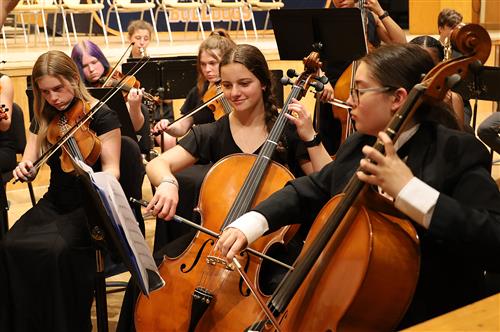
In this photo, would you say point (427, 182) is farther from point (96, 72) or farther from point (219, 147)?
point (96, 72)

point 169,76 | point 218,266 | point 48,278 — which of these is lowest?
point 48,278

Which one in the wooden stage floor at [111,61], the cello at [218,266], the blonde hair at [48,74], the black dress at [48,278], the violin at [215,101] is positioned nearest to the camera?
the cello at [218,266]

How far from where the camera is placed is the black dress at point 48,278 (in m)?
2.76

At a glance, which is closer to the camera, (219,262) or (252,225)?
(252,225)

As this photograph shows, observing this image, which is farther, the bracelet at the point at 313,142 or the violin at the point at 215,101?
the violin at the point at 215,101

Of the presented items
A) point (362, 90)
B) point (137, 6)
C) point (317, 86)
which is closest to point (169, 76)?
point (317, 86)

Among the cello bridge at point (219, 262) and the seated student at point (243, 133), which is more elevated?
the seated student at point (243, 133)

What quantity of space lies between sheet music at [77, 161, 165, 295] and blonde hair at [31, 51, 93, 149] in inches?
33.5

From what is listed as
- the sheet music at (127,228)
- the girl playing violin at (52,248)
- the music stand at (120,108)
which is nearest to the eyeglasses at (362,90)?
the sheet music at (127,228)

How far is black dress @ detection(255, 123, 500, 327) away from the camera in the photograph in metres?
1.60

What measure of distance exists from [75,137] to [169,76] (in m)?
1.92

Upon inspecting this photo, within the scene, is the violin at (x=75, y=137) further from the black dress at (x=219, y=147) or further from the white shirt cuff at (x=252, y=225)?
the white shirt cuff at (x=252, y=225)

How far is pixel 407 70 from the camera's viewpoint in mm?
1790

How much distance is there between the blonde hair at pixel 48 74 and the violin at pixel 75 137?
31 millimetres
